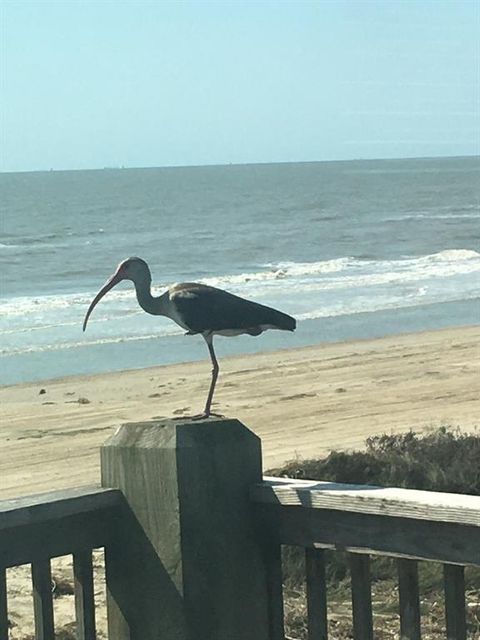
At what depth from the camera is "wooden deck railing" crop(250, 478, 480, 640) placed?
94.3 inches

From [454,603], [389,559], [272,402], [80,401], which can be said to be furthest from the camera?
[80,401]

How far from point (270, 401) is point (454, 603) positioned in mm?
11386

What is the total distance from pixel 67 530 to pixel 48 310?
2334cm

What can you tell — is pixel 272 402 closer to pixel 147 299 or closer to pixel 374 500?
pixel 147 299

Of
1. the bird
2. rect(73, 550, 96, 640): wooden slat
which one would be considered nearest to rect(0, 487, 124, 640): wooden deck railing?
rect(73, 550, 96, 640): wooden slat

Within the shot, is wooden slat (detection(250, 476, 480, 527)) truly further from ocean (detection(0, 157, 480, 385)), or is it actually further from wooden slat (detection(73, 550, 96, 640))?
ocean (detection(0, 157, 480, 385))

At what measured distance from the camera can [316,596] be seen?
102 inches

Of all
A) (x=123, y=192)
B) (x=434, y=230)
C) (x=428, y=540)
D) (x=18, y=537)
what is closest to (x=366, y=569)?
(x=428, y=540)

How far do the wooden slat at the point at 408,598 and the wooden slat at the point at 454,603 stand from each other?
6cm

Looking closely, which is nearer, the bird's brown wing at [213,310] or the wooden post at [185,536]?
the wooden post at [185,536]

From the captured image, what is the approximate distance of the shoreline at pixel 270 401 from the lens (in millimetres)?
10766

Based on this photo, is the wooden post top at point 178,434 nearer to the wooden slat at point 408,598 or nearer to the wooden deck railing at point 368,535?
the wooden deck railing at point 368,535

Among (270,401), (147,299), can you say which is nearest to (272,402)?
(270,401)

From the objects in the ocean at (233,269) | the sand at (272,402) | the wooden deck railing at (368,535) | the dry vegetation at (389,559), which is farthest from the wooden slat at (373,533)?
the ocean at (233,269)
